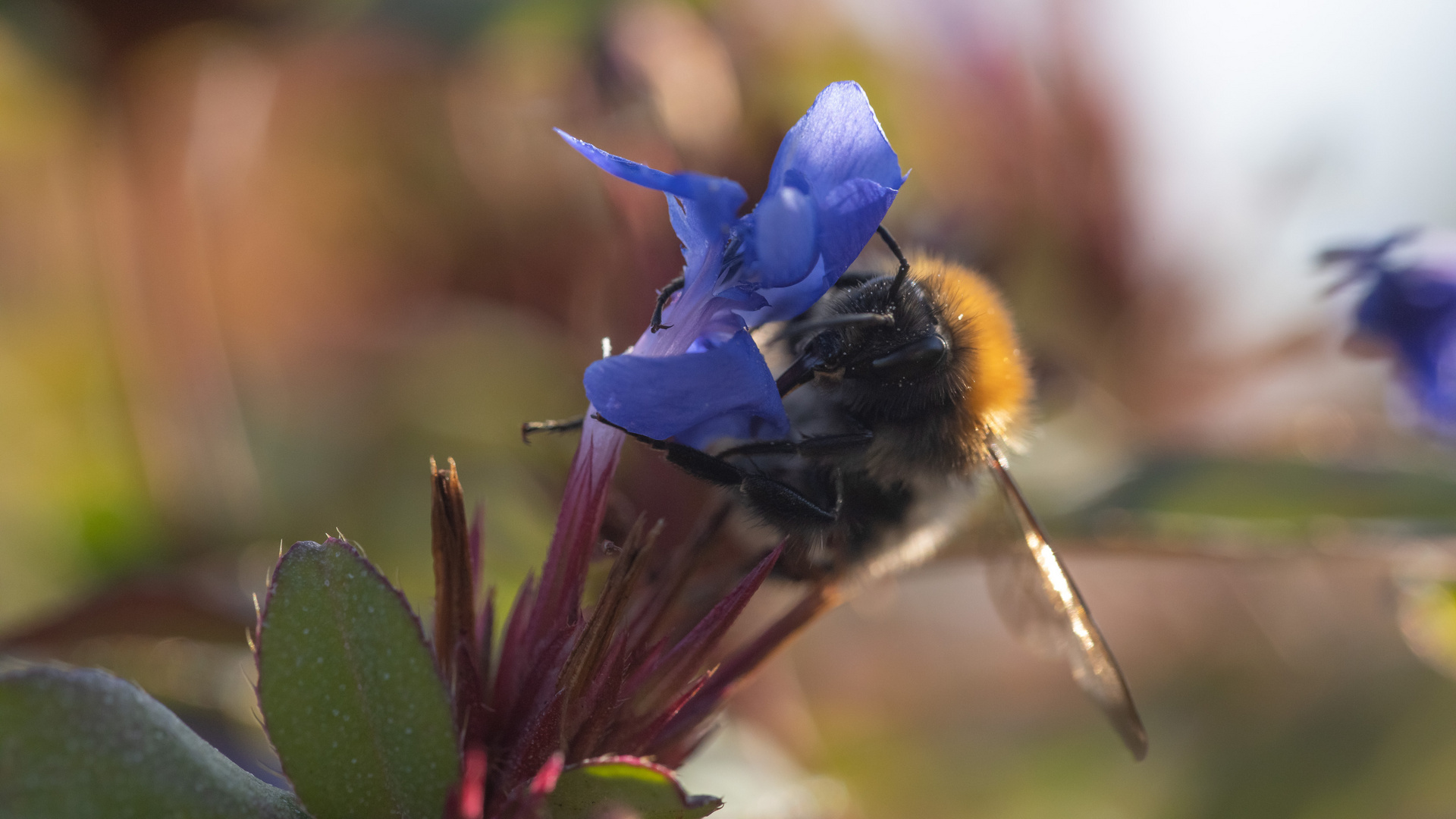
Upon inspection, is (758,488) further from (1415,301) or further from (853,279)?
(1415,301)

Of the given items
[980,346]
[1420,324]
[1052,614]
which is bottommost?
[1052,614]

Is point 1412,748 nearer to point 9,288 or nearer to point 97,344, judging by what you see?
point 97,344

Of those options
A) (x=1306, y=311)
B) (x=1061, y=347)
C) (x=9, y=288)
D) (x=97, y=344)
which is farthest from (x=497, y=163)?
(x=1306, y=311)

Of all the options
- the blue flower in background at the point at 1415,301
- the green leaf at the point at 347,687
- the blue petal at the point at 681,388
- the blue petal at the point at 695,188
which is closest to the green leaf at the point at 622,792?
the green leaf at the point at 347,687

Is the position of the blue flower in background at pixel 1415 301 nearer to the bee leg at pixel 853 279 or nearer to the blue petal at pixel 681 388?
the bee leg at pixel 853 279

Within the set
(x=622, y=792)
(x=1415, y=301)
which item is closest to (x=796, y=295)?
(x=622, y=792)

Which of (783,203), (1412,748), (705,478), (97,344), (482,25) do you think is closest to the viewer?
(783,203)

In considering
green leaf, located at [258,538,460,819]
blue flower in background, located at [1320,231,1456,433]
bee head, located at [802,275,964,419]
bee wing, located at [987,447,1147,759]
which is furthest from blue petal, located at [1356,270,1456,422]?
green leaf, located at [258,538,460,819]

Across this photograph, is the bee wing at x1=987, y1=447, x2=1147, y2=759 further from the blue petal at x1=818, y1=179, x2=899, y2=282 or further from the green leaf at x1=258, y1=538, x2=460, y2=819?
the green leaf at x1=258, y1=538, x2=460, y2=819
